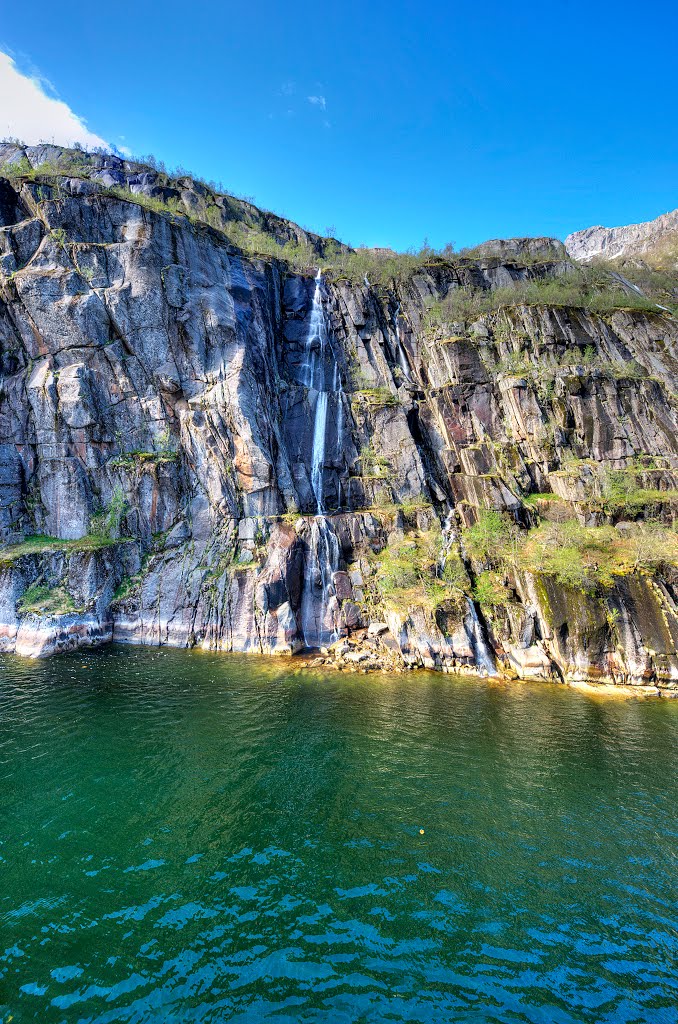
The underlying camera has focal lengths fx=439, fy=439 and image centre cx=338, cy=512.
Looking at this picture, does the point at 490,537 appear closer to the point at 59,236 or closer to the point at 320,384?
the point at 320,384

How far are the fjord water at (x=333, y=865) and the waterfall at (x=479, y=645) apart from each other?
19.0 feet

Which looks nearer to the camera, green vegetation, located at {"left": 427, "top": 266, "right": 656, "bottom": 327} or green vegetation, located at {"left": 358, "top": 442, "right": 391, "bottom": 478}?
green vegetation, located at {"left": 358, "top": 442, "right": 391, "bottom": 478}

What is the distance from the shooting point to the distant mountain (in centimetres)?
5984

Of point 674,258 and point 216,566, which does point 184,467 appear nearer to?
point 216,566

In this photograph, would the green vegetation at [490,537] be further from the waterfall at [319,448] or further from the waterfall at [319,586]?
the waterfall at [319,448]

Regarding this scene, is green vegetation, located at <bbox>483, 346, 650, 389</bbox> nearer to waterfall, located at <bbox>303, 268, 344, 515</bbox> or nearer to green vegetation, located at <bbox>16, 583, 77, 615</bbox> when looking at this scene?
waterfall, located at <bbox>303, 268, 344, 515</bbox>

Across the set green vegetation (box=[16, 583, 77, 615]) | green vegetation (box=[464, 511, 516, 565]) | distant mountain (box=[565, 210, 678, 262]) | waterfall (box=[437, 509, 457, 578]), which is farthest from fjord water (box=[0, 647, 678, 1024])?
distant mountain (box=[565, 210, 678, 262])

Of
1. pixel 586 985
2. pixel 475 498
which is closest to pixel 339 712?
pixel 586 985

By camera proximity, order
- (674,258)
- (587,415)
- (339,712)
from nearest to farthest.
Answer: (339,712), (587,415), (674,258)

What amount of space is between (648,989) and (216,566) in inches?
1023

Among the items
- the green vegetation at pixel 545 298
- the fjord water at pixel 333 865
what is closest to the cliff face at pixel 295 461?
the green vegetation at pixel 545 298

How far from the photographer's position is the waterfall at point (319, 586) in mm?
26641

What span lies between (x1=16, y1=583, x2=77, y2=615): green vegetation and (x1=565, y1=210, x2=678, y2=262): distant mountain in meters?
68.4

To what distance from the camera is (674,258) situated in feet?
165
